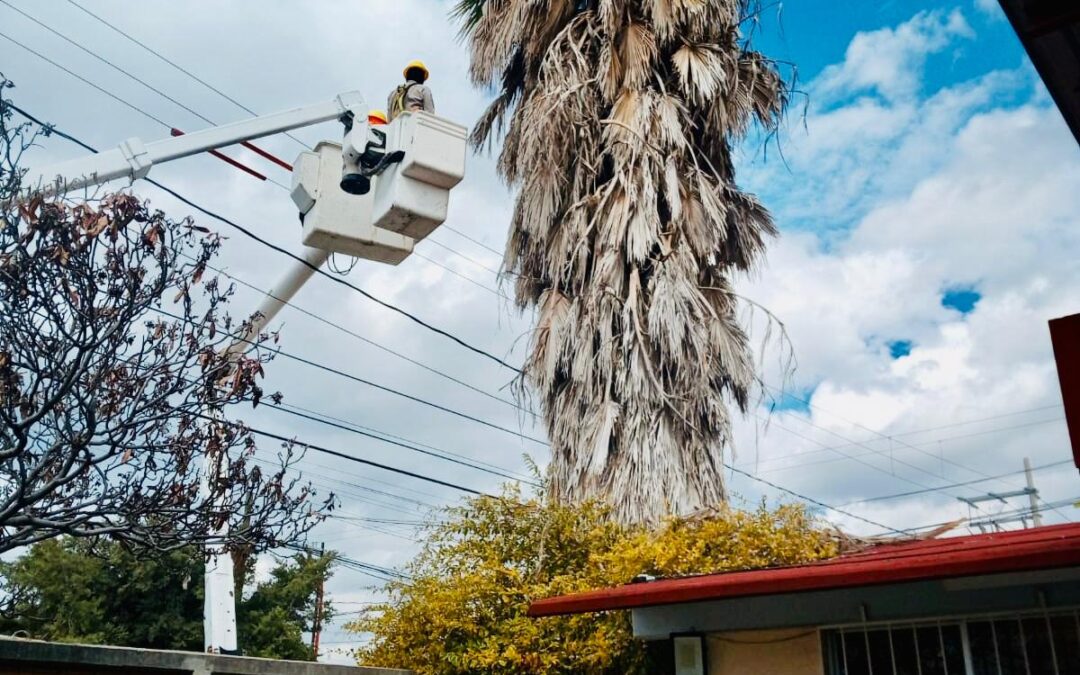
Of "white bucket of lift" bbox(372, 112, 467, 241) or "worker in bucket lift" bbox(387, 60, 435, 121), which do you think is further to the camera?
"worker in bucket lift" bbox(387, 60, 435, 121)

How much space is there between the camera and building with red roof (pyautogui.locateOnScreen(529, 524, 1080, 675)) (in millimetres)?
7160

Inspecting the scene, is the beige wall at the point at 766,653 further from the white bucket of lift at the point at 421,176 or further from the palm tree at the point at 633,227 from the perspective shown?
the white bucket of lift at the point at 421,176

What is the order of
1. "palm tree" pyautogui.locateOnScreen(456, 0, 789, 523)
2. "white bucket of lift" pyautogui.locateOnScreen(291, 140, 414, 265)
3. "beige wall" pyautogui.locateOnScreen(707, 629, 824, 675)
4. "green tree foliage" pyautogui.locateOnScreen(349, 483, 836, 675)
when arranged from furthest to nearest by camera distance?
"palm tree" pyautogui.locateOnScreen(456, 0, 789, 523) → "green tree foliage" pyautogui.locateOnScreen(349, 483, 836, 675) → "beige wall" pyautogui.locateOnScreen(707, 629, 824, 675) → "white bucket of lift" pyautogui.locateOnScreen(291, 140, 414, 265)

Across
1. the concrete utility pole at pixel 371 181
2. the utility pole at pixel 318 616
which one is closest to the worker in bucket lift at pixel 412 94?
the concrete utility pole at pixel 371 181

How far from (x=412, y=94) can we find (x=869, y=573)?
4502 millimetres

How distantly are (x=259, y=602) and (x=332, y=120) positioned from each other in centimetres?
1681

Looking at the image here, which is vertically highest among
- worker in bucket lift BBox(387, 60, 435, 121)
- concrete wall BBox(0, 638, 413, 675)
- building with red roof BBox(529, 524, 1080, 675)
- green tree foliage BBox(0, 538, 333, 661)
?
worker in bucket lift BBox(387, 60, 435, 121)

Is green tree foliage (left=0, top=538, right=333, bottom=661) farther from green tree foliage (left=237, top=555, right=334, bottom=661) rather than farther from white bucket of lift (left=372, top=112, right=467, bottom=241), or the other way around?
white bucket of lift (left=372, top=112, right=467, bottom=241)

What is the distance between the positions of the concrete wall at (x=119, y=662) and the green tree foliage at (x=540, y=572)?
191 centimetres

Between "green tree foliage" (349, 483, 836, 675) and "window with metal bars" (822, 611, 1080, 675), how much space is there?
220cm

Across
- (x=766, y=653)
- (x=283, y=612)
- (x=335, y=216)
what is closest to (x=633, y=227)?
(x=766, y=653)

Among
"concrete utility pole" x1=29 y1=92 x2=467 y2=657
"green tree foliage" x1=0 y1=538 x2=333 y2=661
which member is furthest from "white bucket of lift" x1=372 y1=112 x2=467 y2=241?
"green tree foliage" x1=0 y1=538 x2=333 y2=661

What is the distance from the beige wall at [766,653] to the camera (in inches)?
333

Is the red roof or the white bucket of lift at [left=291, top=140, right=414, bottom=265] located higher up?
the white bucket of lift at [left=291, top=140, right=414, bottom=265]
